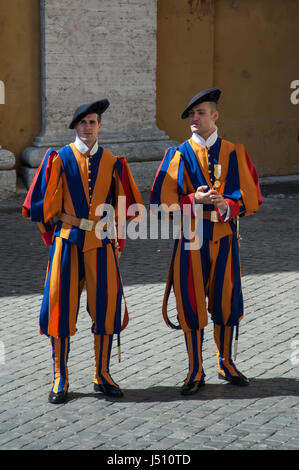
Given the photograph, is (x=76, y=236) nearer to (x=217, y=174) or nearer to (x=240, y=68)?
(x=217, y=174)

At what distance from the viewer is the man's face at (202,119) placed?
5.26 m

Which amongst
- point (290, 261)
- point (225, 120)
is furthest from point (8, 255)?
point (225, 120)

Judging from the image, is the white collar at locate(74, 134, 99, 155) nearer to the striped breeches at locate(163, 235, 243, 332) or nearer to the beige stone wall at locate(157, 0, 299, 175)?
the striped breeches at locate(163, 235, 243, 332)

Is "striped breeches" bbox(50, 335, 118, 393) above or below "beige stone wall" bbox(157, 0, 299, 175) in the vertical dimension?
below

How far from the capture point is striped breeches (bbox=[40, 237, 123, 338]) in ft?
17.0

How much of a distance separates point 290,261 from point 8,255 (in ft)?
9.58

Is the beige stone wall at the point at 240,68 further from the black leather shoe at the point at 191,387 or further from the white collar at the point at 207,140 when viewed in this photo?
the black leather shoe at the point at 191,387

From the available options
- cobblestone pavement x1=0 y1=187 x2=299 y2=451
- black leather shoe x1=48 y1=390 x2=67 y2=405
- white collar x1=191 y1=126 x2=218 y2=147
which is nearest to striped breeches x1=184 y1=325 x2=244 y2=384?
cobblestone pavement x1=0 y1=187 x2=299 y2=451

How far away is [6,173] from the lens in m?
11.7

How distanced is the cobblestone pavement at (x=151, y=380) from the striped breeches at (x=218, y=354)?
0.35ft

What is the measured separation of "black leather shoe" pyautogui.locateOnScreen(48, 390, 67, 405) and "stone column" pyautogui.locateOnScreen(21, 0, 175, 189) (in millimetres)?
6907

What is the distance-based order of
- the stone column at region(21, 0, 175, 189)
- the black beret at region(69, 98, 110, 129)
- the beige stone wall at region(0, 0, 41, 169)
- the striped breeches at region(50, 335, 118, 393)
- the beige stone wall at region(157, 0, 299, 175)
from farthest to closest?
the beige stone wall at region(157, 0, 299, 175), the stone column at region(21, 0, 175, 189), the beige stone wall at region(0, 0, 41, 169), the striped breeches at region(50, 335, 118, 393), the black beret at region(69, 98, 110, 129)

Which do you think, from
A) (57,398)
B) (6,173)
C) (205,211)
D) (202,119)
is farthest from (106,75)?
(57,398)
